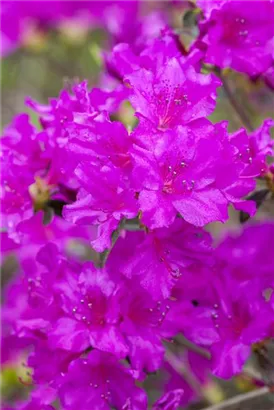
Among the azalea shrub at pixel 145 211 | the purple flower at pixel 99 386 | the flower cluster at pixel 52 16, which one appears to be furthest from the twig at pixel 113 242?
the flower cluster at pixel 52 16

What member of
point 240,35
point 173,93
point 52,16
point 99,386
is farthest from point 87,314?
point 52,16

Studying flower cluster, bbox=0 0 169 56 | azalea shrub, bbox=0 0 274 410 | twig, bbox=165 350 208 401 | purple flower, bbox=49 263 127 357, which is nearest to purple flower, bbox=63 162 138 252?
azalea shrub, bbox=0 0 274 410

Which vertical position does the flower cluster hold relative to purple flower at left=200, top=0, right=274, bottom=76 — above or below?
below

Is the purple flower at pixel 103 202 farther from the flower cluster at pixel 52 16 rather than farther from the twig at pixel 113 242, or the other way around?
the flower cluster at pixel 52 16

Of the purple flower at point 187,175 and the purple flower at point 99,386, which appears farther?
the purple flower at point 99,386

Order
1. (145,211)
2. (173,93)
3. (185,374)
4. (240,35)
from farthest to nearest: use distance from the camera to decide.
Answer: (185,374)
(240,35)
(173,93)
(145,211)

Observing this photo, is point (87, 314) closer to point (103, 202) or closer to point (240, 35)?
point (103, 202)

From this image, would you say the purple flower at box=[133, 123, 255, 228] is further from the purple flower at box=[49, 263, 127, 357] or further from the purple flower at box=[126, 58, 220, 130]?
the purple flower at box=[49, 263, 127, 357]
